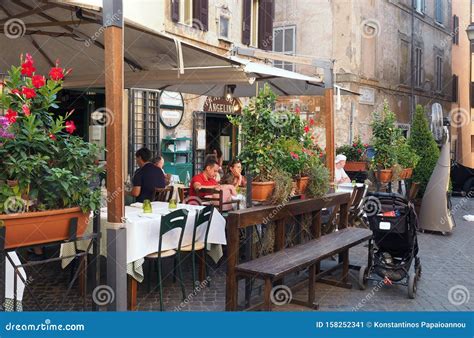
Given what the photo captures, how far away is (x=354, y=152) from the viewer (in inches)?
509

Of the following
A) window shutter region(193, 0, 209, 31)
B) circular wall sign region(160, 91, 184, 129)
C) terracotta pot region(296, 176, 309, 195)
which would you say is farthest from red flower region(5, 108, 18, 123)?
window shutter region(193, 0, 209, 31)

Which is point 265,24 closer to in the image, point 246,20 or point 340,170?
point 246,20

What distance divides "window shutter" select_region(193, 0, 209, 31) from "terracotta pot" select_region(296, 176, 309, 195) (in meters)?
8.78

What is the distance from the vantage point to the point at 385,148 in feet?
36.2

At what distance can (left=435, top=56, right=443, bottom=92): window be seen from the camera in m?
27.0

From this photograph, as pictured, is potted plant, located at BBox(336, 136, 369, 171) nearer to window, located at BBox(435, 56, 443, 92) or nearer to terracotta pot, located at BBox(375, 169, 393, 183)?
terracotta pot, located at BBox(375, 169, 393, 183)

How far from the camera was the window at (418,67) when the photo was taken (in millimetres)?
24594

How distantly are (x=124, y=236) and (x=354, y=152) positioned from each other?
9113 mm

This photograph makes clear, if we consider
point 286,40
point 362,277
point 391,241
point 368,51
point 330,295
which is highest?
point 286,40

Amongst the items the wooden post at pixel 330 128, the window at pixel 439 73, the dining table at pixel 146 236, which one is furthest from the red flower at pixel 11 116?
the window at pixel 439 73

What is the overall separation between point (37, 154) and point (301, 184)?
3065 mm

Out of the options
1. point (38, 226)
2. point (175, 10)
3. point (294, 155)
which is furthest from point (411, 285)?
point (175, 10)

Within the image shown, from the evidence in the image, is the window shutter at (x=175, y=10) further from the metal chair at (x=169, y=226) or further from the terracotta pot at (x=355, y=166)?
the metal chair at (x=169, y=226)

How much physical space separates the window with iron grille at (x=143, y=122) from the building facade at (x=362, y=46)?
7.91 m
